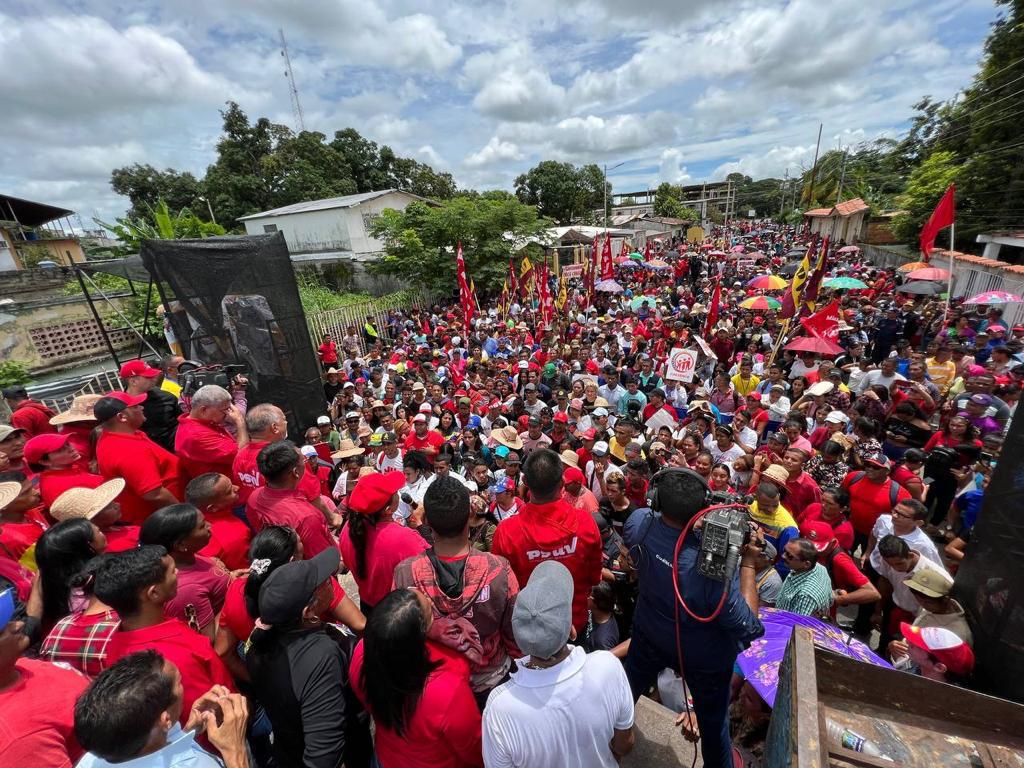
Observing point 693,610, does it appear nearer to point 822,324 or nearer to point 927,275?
point 822,324

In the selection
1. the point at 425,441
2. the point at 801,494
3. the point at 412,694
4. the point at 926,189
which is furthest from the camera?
the point at 926,189

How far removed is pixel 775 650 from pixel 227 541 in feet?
10.9

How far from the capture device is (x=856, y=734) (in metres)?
1.71

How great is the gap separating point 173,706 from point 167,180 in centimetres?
4999

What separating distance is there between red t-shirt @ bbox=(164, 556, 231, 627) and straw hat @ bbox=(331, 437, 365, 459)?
2.85 metres

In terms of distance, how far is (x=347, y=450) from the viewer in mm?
5594

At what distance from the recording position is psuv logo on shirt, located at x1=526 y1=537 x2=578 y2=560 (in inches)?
103

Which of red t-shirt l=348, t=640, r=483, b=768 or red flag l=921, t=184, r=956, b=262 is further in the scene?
red flag l=921, t=184, r=956, b=262

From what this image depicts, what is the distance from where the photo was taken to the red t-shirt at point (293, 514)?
9.37ft

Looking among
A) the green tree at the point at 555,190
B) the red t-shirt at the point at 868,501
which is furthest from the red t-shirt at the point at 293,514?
the green tree at the point at 555,190

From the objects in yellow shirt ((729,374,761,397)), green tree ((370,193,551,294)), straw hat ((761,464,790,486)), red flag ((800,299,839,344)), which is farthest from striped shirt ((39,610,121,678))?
green tree ((370,193,551,294))

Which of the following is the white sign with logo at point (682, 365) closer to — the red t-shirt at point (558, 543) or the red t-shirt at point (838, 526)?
the red t-shirt at point (838, 526)

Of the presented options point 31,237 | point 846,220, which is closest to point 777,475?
point 31,237

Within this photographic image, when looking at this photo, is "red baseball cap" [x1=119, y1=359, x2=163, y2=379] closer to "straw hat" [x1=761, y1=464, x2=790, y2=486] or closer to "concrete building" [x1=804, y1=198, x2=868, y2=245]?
"straw hat" [x1=761, y1=464, x2=790, y2=486]
